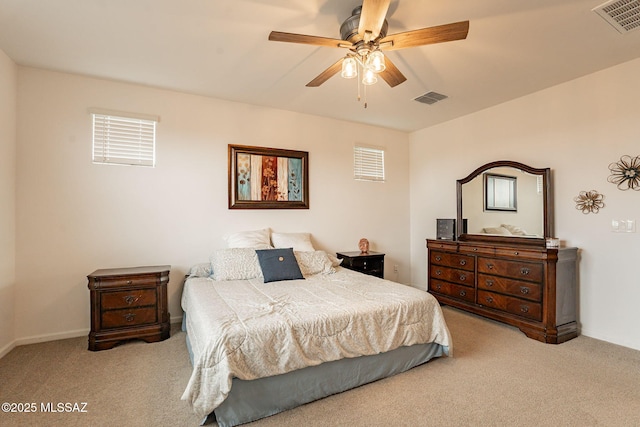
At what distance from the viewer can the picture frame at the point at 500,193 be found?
3732 millimetres

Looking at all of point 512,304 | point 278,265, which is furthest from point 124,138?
point 512,304

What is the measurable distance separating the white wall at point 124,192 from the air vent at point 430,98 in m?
1.38

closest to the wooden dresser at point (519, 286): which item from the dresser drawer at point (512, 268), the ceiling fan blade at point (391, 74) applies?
the dresser drawer at point (512, 268)

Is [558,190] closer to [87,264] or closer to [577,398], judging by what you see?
[577,398]

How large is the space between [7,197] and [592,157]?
574 centimetres

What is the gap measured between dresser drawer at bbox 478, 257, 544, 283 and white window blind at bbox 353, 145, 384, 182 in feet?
Answer: 6.64

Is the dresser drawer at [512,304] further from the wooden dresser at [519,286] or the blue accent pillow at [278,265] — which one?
the blue accent pillow at [278,265]

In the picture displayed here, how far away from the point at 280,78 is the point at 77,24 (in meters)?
1.69

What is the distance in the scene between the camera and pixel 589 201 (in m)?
3.15

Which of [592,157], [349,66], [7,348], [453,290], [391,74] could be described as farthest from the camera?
[453,290]

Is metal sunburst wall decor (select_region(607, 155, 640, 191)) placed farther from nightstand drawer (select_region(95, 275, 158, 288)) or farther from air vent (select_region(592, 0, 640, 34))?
nightstand drawer (select_region(95, 275, 158, 288))

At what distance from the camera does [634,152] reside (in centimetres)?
287

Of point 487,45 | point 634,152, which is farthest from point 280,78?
point 634,152

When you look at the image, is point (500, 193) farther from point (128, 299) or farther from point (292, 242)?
point (128, 299)
